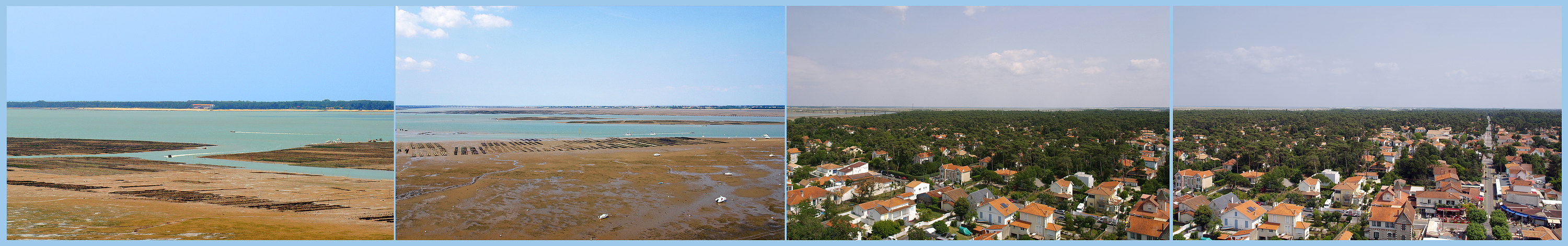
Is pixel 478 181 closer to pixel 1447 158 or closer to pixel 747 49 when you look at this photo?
pixel 747 49

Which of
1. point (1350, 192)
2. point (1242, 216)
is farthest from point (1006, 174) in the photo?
point (1350, 192)

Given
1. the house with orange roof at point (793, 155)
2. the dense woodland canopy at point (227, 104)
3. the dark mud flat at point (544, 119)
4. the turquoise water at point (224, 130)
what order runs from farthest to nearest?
the dark mud flat at point (544, 119) < the turquoise water at point (224, 130) < the dense woodland canopy at point (227, 104) < the house with orange roof at point (793, 155)

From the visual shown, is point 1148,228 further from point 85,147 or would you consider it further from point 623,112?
point 85,147

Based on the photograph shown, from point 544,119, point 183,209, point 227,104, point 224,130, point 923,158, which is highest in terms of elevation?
point 227,104

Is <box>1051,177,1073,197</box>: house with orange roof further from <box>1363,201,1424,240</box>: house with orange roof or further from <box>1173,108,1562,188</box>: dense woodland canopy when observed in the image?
<box>1363,201,1424,240</box>: house with orange roof

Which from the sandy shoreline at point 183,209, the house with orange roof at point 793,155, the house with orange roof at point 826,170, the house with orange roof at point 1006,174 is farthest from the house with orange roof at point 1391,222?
the sandy shoreline at point 183,209

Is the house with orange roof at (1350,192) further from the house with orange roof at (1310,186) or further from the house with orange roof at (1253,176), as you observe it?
the house with orange roof at (1253,176)
